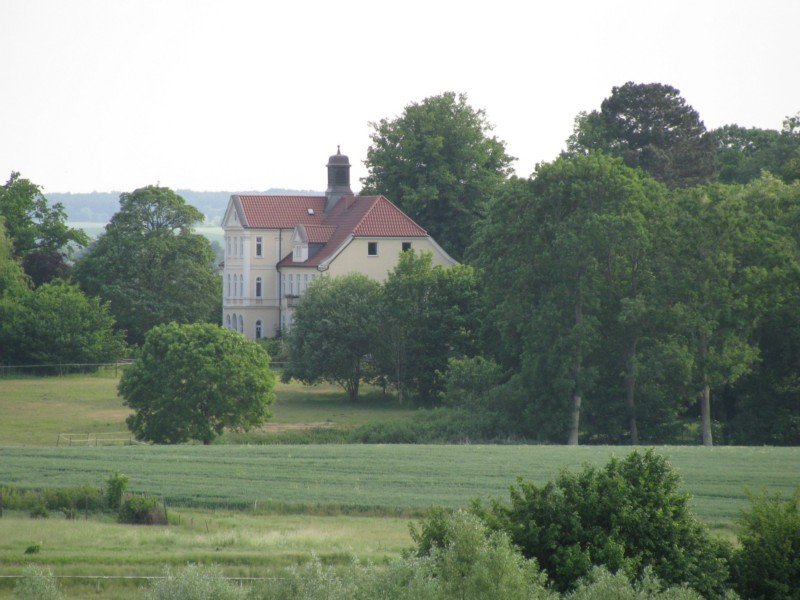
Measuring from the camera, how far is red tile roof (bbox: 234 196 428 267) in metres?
88.6

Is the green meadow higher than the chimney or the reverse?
the reverse

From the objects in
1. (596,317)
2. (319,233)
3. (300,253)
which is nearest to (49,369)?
(300,253)

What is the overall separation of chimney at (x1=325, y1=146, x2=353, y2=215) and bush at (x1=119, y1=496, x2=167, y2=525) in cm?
6654

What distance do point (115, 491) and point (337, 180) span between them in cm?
6831

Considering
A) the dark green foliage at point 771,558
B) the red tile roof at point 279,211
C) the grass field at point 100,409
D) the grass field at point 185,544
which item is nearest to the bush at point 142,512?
the grass field at point 185,544

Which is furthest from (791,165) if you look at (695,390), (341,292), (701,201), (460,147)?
(460,147)

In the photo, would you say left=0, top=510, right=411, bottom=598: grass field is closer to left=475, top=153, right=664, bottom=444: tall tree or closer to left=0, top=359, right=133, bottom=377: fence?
left=475, top=153, right=664, bottom=444: tall tree

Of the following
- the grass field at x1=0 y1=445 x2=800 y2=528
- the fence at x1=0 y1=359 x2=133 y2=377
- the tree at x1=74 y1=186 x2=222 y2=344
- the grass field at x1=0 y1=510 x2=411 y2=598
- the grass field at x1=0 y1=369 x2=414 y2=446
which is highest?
the tree at x1=74 y1=186 x2=222 y2=344

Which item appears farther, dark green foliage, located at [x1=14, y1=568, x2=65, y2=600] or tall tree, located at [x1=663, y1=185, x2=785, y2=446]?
tall tree, located at [x1=663, y1=185, x2=785, y2=446]

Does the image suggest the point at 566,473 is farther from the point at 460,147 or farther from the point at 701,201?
the point at 460,147

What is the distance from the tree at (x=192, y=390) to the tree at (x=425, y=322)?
18364mm

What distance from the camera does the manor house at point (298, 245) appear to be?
88500 mm

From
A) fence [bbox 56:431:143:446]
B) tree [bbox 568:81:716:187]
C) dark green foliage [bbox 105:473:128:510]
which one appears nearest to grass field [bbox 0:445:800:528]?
dark green foliage [bbox 105:473:128:510]

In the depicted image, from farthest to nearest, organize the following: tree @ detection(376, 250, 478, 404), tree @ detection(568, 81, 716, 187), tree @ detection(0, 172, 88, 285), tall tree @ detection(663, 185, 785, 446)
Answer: tree @ detection(0, 172, 88, 285), tree @ detection(568, 81, 716, 187), tree @ detection(376, 250, 478, 404), tall tree @ detection(663, 185, 785, 446)
